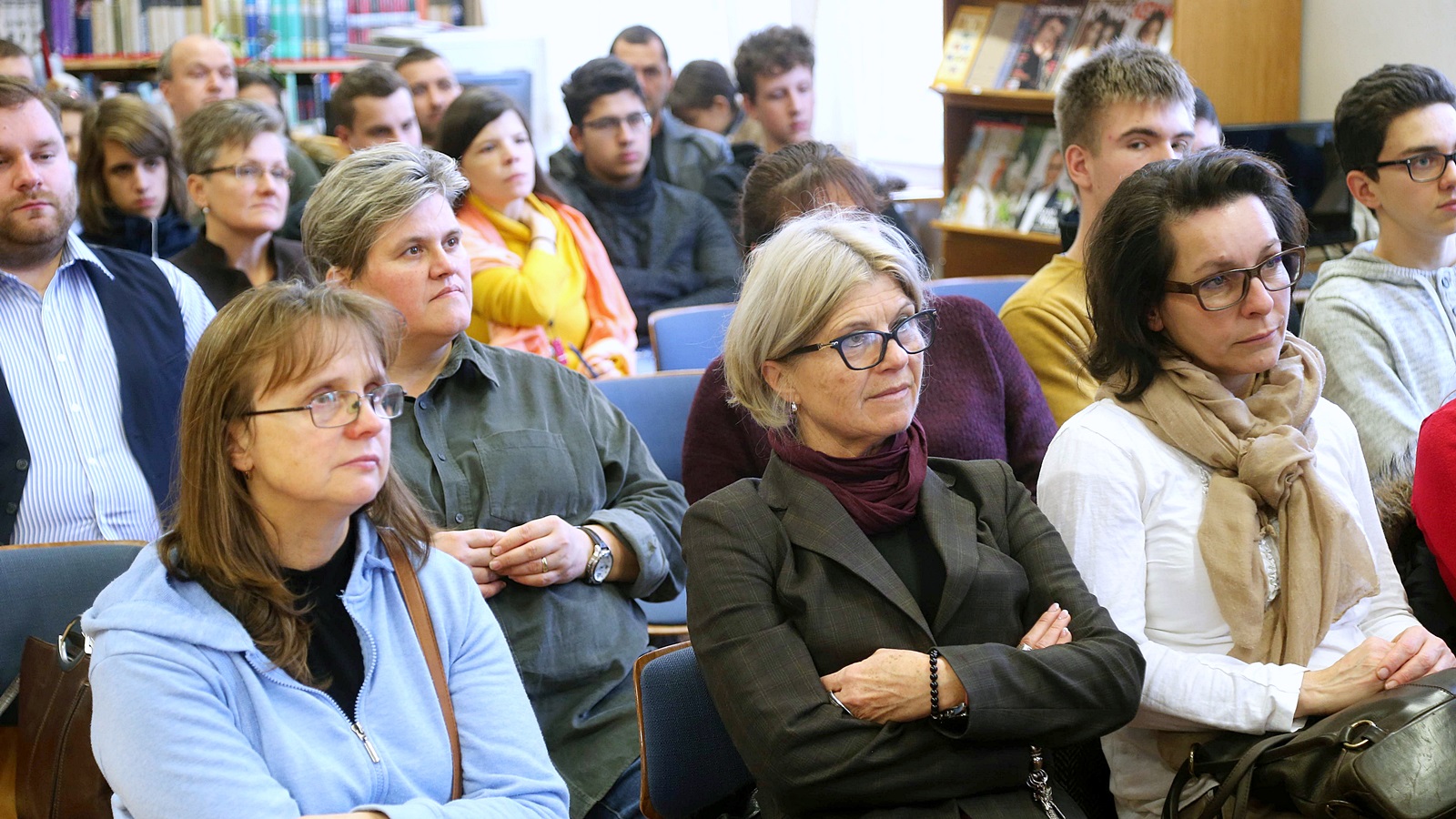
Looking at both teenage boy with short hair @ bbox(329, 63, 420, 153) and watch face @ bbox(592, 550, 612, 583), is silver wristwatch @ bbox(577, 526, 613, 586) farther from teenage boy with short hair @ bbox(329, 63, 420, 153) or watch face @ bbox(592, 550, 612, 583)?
teenage boy with short hair @ bbox(329, 63, 420, 153)

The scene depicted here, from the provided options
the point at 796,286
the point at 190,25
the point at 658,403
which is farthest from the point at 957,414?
the point at 190,25

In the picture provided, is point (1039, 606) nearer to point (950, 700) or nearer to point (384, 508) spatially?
point (950, 700)

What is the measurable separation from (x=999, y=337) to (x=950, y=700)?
93 centimetres

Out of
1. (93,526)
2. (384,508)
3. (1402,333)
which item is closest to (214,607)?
(384,508)

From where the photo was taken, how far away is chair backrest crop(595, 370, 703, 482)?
2814 millimetres

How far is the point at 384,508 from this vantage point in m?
1.64

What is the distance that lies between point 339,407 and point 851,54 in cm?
597

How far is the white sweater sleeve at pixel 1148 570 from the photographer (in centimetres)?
173

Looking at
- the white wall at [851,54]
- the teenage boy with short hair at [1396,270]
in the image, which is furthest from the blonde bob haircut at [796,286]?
the white wall at [851,54]

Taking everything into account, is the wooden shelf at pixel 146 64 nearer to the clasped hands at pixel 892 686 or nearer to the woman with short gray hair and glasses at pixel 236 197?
the woman with short gray hair and glasses at pixel 236 197

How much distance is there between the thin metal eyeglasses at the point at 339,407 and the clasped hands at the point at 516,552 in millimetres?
434

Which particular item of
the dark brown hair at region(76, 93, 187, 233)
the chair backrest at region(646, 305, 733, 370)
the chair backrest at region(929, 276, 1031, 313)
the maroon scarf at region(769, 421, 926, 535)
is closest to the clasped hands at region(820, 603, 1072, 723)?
the maroon scarf at region(769, 421, 926, 535)

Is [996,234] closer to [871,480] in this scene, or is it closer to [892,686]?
[871,480]

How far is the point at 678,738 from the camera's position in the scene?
1.71 metres
